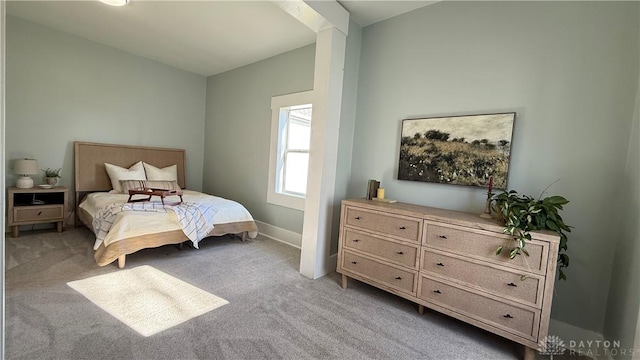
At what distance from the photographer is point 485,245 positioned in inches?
69.5

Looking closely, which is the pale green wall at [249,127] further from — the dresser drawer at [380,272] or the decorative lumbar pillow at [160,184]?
the dresser drawer at [380,272]

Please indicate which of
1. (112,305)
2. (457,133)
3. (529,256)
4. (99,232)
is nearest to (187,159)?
(99,232)

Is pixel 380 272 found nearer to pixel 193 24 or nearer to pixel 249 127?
pixel 249 127

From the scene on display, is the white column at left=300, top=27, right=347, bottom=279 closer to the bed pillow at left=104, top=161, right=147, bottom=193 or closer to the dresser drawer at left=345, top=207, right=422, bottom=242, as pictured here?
the dresser drawer at left=345, top=207, right=422, bottom=242

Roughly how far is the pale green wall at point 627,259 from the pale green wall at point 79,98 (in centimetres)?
550

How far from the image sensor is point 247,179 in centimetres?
438

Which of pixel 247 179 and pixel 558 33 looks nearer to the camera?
pixel 558 33

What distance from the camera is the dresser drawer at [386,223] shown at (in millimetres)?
2072

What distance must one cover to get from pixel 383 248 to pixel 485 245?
0.74 metres

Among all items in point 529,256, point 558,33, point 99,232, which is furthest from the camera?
point 99,232

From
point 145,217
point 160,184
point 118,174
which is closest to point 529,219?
point 145,217

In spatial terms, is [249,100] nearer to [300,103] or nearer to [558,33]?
[300,103]

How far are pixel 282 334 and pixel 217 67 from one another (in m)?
4.26

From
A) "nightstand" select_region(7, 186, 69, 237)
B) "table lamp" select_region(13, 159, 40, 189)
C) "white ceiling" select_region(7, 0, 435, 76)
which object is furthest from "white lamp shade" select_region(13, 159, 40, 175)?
"white ceiling" select_region(7, 0, 435, 76)
